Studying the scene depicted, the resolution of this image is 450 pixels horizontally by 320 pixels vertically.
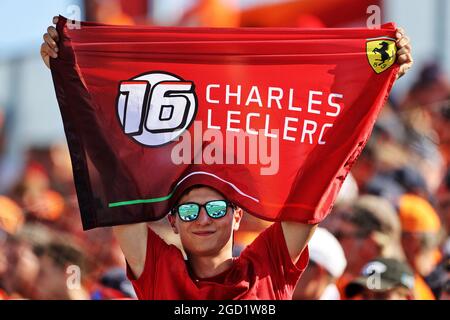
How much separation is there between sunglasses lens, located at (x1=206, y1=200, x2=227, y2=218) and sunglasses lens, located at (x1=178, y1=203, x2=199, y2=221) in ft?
0.15

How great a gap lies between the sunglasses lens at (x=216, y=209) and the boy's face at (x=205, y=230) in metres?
0.01

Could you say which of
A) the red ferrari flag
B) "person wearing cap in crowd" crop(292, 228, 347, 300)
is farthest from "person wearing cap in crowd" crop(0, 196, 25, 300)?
the red ferrari flag

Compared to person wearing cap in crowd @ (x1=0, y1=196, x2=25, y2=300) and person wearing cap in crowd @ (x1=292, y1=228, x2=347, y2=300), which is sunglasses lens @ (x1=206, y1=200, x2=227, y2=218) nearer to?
person wearing cap in crowd @ (x1=292, y1=228, x2=347, y2=300)

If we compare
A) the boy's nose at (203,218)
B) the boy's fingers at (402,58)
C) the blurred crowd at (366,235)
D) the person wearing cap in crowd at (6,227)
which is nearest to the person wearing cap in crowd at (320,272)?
the blurred crowd at (366,235)

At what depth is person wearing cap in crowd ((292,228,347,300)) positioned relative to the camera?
6.12 metres

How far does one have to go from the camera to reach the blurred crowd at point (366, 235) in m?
6.15

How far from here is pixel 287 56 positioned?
511cm

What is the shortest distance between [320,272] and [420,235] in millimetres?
1678

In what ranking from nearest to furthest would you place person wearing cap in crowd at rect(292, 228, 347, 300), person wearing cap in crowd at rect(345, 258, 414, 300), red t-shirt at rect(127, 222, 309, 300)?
red t-shirt at rect(127, 222, 309, 300) → person wearing cap in crowd at rect(345, 258, 414, 300) → person wearing cap in crowd at rect(292, 228, 347, 300)

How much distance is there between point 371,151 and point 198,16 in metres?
6.14

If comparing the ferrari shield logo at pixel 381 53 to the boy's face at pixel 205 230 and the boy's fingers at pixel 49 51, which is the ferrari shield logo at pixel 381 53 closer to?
the boy's face at pixel 205 230

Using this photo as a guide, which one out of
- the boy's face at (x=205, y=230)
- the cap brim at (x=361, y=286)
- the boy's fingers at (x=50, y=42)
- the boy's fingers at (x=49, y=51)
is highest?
the boy's fingers at (x=50, y=42)

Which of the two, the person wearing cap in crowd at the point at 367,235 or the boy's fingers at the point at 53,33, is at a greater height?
the boy's fingers at the point at 53,33

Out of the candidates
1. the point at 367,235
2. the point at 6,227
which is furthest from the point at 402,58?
the point at 6,227
